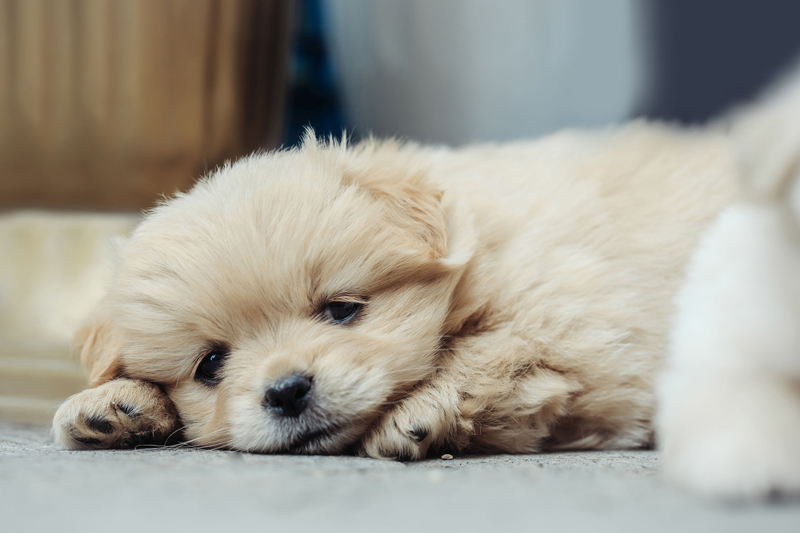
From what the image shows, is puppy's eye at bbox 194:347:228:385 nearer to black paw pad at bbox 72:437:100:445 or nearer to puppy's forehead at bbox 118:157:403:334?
puppy's forehead at bbox 118:157:403:334

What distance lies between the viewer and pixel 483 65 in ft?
12.0

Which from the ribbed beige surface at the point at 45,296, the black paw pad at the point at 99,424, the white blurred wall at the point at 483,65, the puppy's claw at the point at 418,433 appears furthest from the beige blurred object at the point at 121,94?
the puppy's claw at the point at 418,433

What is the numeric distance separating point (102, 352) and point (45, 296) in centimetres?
138

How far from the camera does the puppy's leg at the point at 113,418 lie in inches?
79.9

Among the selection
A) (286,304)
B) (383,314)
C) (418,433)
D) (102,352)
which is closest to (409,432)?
(418,433)

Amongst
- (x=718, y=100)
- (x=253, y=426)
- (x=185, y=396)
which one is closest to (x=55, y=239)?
(x=185, y=396)

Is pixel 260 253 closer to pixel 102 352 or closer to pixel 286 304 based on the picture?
pixel 286 304

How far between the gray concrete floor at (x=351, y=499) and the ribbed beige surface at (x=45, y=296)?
152cm

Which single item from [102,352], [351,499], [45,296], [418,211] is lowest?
[45,296]

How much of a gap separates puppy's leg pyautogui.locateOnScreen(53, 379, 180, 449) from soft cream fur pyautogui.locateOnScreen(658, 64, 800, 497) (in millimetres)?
1521

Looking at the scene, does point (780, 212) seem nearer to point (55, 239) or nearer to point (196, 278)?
point (196, 278)

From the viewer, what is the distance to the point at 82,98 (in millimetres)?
3357

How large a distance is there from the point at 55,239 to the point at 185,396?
1793 mm

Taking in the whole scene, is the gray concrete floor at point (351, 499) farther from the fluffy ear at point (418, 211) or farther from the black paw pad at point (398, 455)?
the fluffy ear at point (418, 211)
